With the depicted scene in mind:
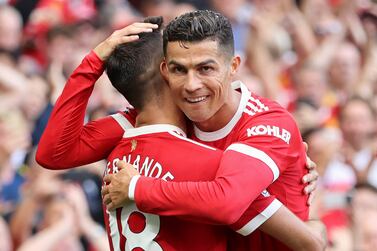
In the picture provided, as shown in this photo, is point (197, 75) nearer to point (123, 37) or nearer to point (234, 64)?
point (234, 64)

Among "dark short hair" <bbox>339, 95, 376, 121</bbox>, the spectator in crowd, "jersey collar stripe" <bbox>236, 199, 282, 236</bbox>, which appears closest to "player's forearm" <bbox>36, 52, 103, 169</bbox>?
"jersey collar stripe" <bbox>236, 199, 282, 236</bbox>

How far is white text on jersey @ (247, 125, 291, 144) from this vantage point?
12.6ft

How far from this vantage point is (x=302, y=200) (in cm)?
409

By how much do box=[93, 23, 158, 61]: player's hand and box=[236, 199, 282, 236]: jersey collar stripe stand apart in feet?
2.53

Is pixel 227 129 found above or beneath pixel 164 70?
beneath

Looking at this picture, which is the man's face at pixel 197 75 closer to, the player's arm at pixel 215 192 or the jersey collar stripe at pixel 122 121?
the player's arm at pixel 215 192

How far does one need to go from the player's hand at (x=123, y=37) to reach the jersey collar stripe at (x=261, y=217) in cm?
77

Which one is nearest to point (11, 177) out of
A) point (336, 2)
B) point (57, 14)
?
point (57, 14)

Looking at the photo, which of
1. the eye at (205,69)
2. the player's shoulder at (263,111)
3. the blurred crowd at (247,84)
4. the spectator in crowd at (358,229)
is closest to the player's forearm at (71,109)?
the eye at (205,69)

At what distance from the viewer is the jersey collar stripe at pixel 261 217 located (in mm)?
3787

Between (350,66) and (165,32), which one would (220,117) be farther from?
(350,66)

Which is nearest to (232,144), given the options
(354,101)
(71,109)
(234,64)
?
(234,64)

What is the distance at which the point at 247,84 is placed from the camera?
7926 mm

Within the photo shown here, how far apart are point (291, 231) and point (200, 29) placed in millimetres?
779
